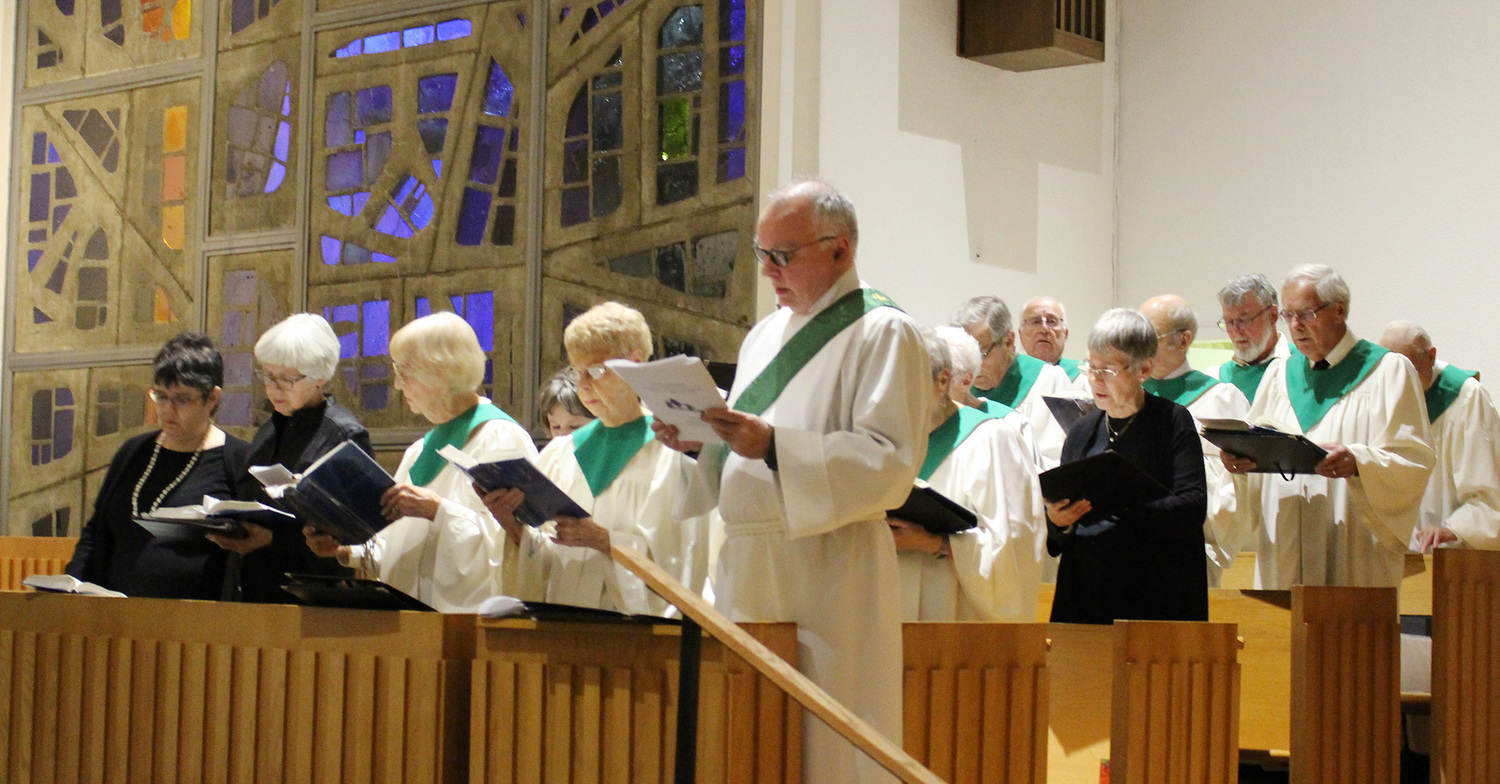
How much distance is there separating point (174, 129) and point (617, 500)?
5.72 m

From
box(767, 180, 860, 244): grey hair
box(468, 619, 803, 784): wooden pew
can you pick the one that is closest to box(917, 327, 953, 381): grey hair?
box(767, 180, 860, 244): grey hair

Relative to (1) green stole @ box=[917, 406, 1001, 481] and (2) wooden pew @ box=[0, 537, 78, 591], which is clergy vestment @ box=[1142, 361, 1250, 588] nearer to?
(1) green stole @ box=[917, 406, 1001, 481]

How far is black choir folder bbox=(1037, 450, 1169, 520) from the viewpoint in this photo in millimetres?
4102

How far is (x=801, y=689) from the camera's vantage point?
8.73ft

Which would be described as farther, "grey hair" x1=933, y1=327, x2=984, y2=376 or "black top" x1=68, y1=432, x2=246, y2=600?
"black top" x1=68, y1=432, x2=246, y2=600

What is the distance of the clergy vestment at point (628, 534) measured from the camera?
4328mm

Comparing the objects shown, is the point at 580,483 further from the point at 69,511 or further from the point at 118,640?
the point at 69,511

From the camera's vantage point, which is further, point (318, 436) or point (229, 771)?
point (318, 436)

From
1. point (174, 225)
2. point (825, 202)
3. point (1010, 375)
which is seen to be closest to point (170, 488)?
point (825, 202)

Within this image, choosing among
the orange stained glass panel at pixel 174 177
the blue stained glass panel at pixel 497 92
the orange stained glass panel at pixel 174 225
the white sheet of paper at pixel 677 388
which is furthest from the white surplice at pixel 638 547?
the orange stained glass panel at pixel 174 177

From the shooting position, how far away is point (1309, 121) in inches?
326

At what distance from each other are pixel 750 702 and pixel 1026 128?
5995 mm

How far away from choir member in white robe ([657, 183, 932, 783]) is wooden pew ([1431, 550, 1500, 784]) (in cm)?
195

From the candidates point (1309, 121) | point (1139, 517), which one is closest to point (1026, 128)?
point (1309, 121)
